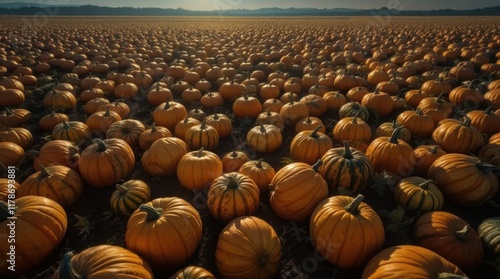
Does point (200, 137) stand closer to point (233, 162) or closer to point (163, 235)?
point (233, 162)

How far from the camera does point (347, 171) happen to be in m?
3.83

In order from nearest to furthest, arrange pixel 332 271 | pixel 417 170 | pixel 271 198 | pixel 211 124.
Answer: pixel 332 271 < pixel 271 198 < pixel 417 170 < pixel 211 124

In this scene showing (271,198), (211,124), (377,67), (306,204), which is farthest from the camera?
(377,67)

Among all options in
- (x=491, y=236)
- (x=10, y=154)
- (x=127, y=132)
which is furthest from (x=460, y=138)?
(x=10, y=154)

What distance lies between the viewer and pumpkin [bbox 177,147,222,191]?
4.27 metres

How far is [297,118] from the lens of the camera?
21.1ft

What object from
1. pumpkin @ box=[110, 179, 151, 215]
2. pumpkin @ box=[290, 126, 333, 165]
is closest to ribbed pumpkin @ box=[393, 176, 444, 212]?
pumpkin @ box=[290, 126, 333, 165]

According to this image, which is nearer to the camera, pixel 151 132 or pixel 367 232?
pixel 367 232

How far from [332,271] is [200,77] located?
9584 millimetres

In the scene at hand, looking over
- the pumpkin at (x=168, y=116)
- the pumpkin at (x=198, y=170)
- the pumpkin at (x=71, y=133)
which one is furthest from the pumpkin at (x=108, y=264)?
the pumpkin at (x=168, y=116)

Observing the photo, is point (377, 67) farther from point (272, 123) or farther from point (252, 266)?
point (252, 266)

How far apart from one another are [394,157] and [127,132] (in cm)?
510

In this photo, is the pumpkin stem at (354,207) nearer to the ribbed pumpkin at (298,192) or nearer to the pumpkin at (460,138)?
the ribbed pumpkin at (298,192)

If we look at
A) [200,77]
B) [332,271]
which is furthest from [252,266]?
[200,77]
